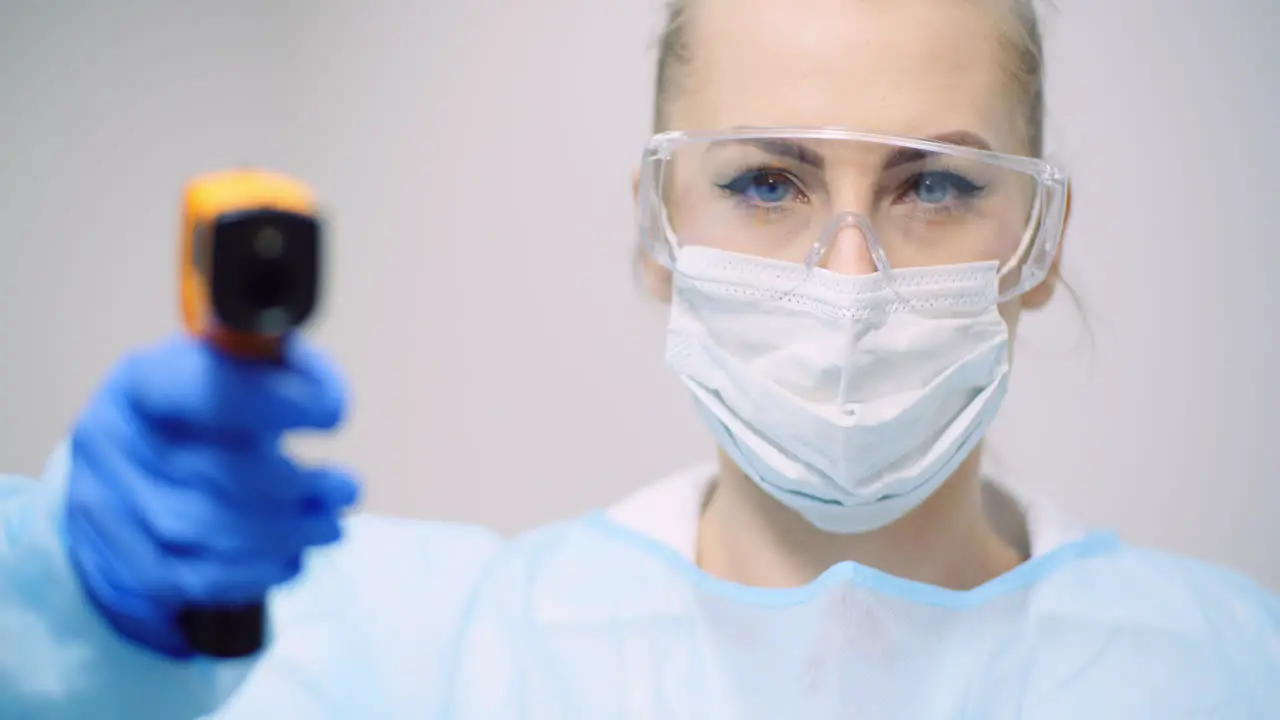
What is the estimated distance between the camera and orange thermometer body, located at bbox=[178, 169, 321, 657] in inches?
23.5

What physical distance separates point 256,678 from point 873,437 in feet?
2.46

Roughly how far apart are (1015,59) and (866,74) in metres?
0.22

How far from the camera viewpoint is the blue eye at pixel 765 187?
1.22 metres

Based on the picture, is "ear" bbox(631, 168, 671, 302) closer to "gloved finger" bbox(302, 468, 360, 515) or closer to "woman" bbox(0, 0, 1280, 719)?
"woman" bbox(0, 0, 1280, 719)

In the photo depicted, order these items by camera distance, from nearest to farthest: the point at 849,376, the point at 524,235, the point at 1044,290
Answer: the point at 849,376, the point at 1044,290, the point at 524,235

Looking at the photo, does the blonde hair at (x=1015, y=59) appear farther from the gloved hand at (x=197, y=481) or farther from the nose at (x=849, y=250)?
the gloved hand at (x=197, y=481)

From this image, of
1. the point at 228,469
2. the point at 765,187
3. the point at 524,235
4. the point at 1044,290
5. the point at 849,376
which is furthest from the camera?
the point at 524,235

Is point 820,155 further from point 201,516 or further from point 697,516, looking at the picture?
point 201,516

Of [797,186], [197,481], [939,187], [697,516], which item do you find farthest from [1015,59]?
[197,481]

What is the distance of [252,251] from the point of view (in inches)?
23.6

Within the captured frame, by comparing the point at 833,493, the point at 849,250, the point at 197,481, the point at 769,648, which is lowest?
the point at 769,648

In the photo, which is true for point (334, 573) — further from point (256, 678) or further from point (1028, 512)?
point (1028, 512)

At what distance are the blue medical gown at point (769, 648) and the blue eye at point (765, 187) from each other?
0.43m

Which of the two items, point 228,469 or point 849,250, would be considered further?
point 849,250
